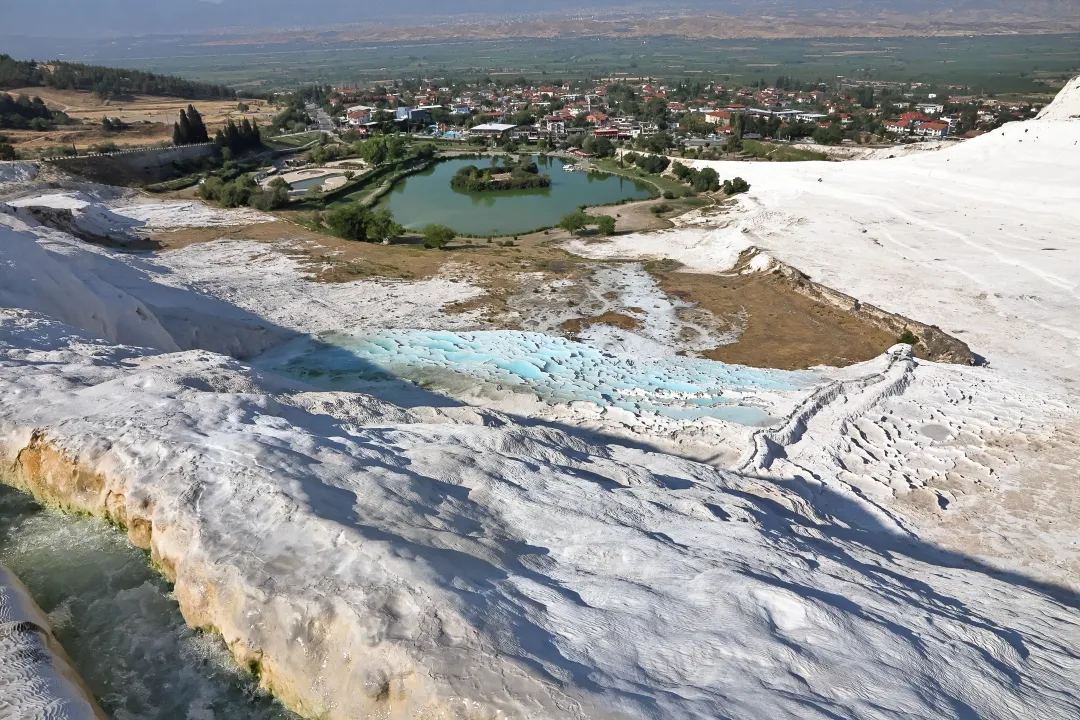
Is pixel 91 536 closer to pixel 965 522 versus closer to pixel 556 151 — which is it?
pixel 965 522

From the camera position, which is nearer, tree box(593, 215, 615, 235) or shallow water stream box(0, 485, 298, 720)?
shallow water stream box(0, 485, 298, 720)

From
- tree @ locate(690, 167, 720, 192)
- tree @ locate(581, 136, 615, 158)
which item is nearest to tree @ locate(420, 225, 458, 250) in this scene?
tree @ locate(690, 167, 720, 192)

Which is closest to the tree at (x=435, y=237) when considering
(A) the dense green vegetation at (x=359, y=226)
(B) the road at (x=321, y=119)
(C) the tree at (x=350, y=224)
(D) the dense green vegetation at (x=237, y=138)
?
(A) the dense green vegetation at (x=359, y=226)

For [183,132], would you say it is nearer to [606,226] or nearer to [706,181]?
[606,226]

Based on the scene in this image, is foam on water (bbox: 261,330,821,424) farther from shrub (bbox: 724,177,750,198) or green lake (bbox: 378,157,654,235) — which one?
shrub (bbox: 724,177,750,198)

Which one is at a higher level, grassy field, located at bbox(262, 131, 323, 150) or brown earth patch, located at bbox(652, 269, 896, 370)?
grassy field, located at bbox(262, 131, 323, 150)

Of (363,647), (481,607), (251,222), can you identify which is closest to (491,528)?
(481,607)
